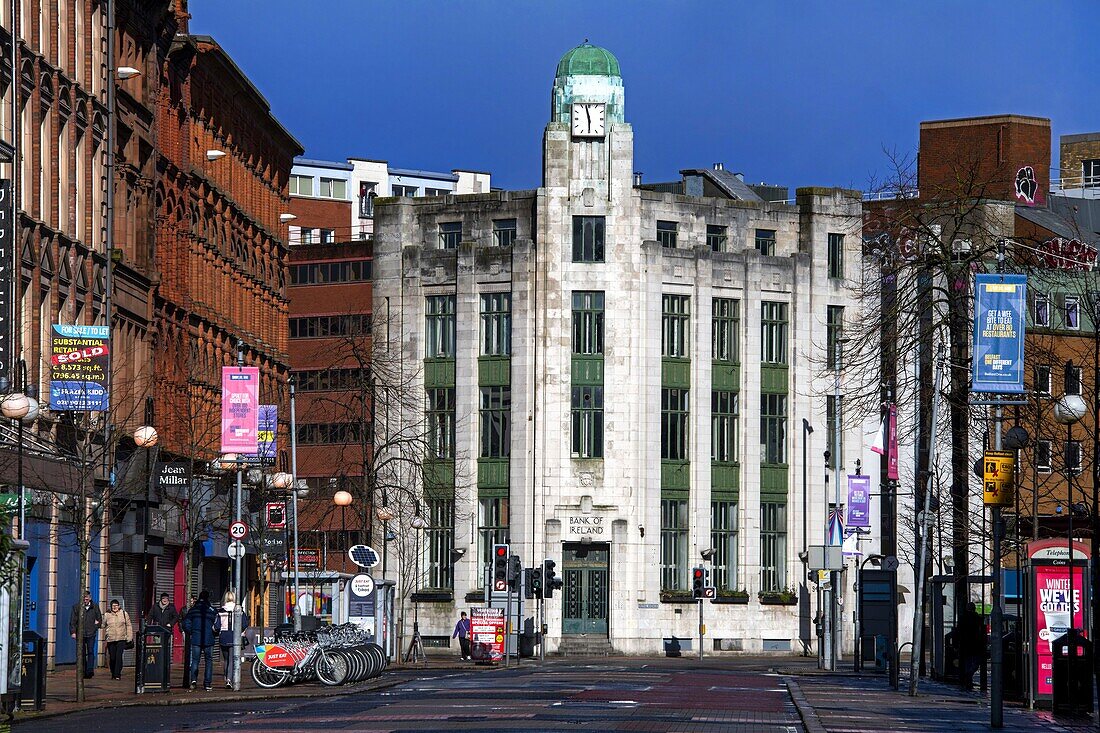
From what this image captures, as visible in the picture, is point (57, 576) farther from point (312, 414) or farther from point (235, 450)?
point (312, 414)

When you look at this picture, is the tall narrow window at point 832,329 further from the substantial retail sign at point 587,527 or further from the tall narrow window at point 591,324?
the substantial retail sign at point 587,527

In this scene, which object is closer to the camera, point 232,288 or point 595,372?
point 232,288

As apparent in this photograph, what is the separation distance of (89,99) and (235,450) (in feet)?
36.9

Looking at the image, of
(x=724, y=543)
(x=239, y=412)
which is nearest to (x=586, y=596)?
(x=724, y=543)

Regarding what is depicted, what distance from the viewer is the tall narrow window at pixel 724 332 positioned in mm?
86562

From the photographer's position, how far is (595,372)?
84.9 m

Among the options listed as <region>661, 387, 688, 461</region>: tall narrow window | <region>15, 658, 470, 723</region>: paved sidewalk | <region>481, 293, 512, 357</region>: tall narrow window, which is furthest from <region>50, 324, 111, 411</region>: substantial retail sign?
<region>661, 387, 688, 461</region>: tall narrow window

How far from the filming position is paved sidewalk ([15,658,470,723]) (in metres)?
32.1

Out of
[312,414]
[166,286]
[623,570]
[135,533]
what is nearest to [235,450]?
[135,533]

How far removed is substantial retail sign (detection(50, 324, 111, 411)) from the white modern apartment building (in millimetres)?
40560

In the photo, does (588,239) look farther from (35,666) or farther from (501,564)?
(35,666)

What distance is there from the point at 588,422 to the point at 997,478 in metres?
51.1

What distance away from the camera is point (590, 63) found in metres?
87.3

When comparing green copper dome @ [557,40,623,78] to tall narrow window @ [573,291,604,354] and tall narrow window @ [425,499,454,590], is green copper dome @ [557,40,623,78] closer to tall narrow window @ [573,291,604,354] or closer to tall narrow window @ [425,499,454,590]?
tall narrow window @ [573,291,604,354]
